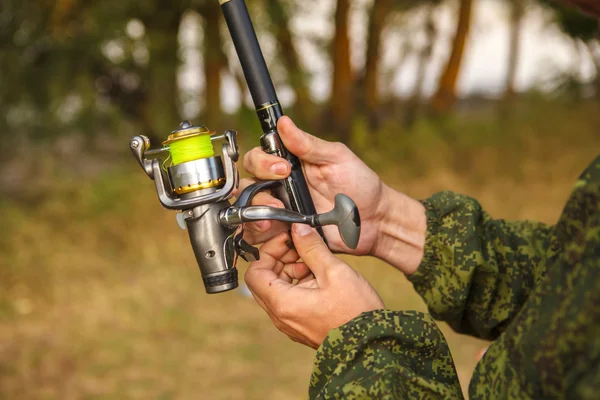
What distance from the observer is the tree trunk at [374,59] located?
566cm

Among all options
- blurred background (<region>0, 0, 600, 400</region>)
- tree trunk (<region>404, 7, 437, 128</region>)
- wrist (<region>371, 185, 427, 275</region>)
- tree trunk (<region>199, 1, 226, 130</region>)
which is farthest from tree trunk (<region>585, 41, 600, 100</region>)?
wrist (<region>371, 185, 427, 275</region>)

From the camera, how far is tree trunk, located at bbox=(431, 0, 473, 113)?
604 centimetres

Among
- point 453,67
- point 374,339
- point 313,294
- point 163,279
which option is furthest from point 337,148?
point 453,67

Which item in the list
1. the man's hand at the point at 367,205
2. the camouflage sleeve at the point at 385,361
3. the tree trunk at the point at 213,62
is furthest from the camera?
the tree trunk at the point at 213,62

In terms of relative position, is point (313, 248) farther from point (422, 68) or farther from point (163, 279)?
point (422, 68)

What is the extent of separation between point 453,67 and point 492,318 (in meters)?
4.93

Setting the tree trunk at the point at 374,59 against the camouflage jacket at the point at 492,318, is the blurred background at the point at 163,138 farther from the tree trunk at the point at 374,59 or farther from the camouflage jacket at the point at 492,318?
the camouflage jacket at the point at 492,318

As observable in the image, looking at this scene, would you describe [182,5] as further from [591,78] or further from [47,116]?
[591,78]

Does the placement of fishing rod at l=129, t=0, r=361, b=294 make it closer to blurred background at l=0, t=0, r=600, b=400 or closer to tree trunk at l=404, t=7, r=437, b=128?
blurred background at l=0, t=0, r=600, b=400

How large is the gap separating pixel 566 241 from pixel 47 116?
4.56m

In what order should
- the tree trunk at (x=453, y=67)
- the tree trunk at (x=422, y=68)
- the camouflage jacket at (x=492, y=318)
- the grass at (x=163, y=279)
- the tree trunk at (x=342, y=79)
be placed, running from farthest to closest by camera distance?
1. the tree trunk at (x=422, y=68)
2. the tree trunk at (x=453, y=67)
3. the tree trunk at (x=342, y=79)
4. the grass at (x=163, y=279)
5. the camouflage jacket at (x=492, y=318)

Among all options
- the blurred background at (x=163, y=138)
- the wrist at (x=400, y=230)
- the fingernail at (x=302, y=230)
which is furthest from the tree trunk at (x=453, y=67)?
the fingernail at (x=302, y=230)

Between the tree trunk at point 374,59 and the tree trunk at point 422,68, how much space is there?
0.54 m

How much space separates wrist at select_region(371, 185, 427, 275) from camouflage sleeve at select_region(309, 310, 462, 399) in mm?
485
